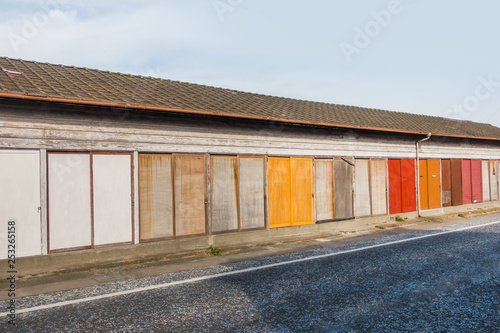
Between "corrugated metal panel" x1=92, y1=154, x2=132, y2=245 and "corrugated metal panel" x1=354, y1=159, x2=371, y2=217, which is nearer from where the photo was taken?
"corrugated metal panel" x1=92, y1=154, x2=132, y2=245

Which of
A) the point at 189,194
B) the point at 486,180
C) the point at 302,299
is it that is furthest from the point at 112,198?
the point at 486,180

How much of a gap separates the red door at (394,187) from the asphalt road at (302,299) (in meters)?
7.57

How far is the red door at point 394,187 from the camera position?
16344 mm

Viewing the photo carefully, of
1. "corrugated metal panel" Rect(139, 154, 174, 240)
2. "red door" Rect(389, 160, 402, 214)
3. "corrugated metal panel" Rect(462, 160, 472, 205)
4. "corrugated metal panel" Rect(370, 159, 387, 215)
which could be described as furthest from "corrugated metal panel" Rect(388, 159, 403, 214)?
"corrugated metal panel" Rect(139, 154, 174, 240)

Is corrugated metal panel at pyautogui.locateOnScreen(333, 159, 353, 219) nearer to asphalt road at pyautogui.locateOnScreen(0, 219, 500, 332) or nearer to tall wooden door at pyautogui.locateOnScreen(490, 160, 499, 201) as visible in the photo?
asphalt road at pyautogui.locateOnScreen(0, 219, 500, 332)

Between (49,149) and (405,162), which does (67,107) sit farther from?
(405,162)

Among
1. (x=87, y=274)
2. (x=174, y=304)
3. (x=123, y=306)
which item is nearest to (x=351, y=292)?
(x=174, y=304)

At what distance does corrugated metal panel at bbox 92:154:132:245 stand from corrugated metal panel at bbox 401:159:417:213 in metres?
12.0

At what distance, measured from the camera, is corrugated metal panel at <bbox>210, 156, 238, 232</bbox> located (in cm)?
1100

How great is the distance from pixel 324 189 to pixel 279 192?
2193 mm

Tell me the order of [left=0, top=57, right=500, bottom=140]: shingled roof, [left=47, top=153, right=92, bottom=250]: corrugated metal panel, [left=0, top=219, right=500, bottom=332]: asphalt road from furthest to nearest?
[left=0, top=57, right=500, bottom=140]: shingled roof < [left=47, top=153, right=92, bottom=250]: corrugated metal panel < [left=0, top=219, right=500, bottom=332]: asphalt road

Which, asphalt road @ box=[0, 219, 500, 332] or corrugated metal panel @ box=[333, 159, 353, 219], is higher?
corrugated metal panel @ box=[333, 159, 353, 219]

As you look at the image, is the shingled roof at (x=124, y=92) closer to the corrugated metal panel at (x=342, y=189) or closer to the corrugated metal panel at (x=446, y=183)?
the corrugated metal panel at (x=342, y=189)

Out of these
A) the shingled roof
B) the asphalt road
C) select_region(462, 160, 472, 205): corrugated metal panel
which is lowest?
the asphalt road
